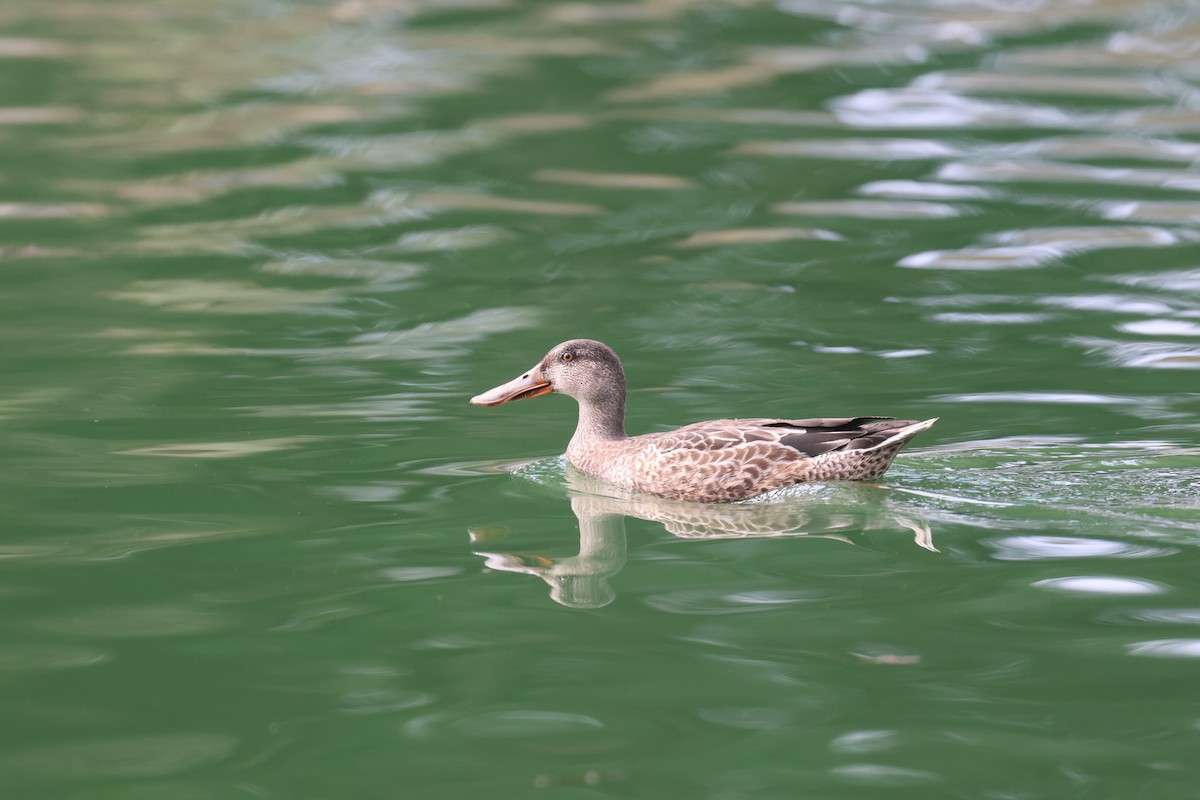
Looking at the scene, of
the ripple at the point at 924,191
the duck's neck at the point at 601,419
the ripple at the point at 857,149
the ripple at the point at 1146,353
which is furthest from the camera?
the ripple at the point at 857,149

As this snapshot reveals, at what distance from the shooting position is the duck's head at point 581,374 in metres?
8.46

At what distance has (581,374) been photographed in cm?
847

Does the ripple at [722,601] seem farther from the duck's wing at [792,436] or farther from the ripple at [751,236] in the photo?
the ripple at [751,236]

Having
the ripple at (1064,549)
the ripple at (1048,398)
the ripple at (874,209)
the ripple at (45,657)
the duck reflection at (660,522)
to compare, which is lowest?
the ripple at (1064,549)

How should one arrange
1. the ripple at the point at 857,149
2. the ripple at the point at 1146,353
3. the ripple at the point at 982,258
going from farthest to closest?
the ripple at the point at 857,149
the ripple at the point at 982,258
the ripple at the point at 1146,353

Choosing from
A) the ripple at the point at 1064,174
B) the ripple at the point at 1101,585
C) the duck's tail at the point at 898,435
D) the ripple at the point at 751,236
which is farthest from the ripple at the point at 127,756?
the ripple at the point at 1064,174

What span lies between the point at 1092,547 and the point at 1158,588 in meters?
0.53

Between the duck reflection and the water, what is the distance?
0.03 meters

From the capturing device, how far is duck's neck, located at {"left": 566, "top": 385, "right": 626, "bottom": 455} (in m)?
8.38

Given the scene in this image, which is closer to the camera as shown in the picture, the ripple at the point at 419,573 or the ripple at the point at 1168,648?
the ripple at the point at 1168,648

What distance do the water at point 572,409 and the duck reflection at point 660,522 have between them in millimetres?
27

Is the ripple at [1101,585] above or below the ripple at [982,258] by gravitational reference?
below

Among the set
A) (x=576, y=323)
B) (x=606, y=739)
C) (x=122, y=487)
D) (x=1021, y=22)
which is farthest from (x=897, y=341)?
(x=1021, y=22)

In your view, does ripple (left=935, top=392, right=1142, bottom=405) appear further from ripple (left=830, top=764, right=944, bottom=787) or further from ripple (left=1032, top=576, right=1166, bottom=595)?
ripple (left=830, top=764, right=944, bottom=787)
